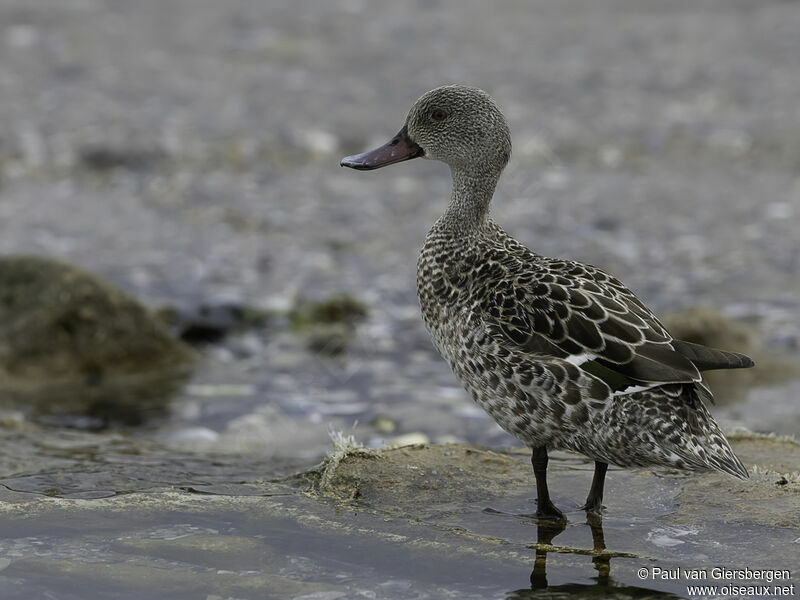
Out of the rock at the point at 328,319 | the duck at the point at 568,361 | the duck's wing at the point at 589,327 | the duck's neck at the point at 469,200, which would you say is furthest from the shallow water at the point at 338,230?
the duck's neck at the point at 469,200

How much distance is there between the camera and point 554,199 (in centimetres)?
1323

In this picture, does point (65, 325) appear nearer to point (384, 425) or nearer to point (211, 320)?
point (211, 320)

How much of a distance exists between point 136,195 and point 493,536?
9473 millimetres

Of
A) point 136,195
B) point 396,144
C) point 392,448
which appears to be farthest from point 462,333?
point 136,195

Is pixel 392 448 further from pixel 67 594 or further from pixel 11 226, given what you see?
pixel 11 226

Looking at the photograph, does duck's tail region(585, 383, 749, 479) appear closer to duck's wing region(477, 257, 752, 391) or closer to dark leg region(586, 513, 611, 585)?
duck's wing region(477, 257, 752, 391)

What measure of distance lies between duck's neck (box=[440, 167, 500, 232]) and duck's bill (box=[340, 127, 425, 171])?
1.00ft

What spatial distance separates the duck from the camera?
483cm

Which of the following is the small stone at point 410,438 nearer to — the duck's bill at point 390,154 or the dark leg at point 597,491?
the duck's bill at point 390,154

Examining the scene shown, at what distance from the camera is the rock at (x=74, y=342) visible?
8539mm

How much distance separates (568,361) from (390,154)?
1.86 meters

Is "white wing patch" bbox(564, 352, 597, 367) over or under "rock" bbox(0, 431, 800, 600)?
over

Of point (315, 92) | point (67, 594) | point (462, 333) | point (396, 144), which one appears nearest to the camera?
point (67, 594)

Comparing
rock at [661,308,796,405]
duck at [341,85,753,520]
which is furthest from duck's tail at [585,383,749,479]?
rock at [661,308,796,405]
